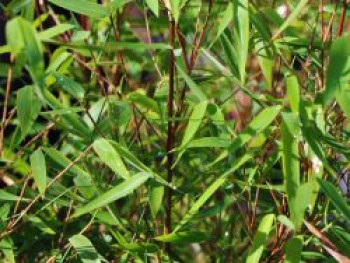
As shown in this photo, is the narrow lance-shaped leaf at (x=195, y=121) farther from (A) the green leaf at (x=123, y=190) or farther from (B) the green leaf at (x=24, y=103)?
(B) the green leaf at (x=24, y=103)

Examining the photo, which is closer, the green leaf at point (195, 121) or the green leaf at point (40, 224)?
the green leaf at point (195, 121)

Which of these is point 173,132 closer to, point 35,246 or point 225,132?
point 225,132

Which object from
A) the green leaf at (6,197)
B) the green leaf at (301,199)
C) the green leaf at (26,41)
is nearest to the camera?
the green leaf at (26,41)

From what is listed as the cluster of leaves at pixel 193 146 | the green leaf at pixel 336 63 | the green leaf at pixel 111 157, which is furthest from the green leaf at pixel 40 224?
the green leaf at pixel 336 63

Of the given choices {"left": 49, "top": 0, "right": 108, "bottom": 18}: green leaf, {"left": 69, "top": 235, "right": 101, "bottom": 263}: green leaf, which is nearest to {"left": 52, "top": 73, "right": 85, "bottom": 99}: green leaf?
{"left": 49, "top": 0, "right": 108, "bottom": 18}: green leaf

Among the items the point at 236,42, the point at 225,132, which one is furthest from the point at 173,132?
the point at 236,42
